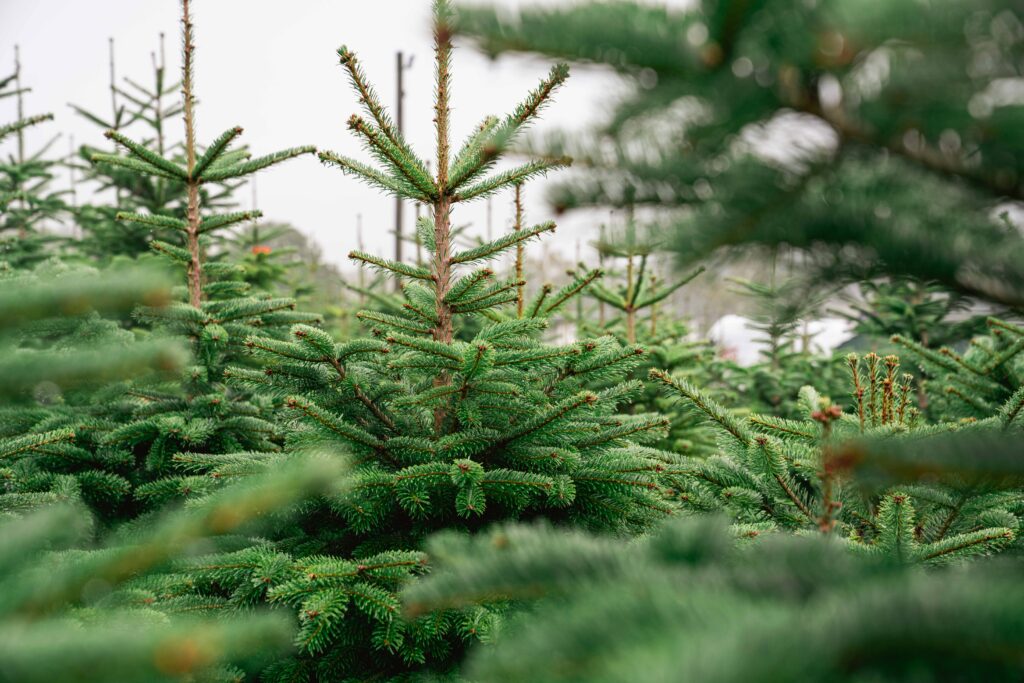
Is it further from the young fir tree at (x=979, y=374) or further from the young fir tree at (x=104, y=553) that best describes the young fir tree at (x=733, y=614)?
the young fir tree at (x=979, y=374)

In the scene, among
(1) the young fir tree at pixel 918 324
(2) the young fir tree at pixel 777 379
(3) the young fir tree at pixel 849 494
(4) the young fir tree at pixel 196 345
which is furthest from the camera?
(2) the young fir tree at pixel 777 379

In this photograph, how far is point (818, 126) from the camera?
0.67m

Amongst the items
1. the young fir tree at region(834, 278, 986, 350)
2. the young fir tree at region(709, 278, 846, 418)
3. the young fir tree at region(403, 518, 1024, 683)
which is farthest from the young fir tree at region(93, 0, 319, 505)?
the young fir tree at region(834, 278, 986, 350)

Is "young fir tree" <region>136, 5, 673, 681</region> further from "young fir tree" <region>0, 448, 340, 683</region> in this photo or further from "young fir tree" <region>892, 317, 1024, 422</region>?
"young fir tree" <region>892, 317, 1024, 422</region>

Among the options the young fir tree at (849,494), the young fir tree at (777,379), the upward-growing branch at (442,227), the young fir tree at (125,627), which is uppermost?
the upward-growing branch at (442,227)

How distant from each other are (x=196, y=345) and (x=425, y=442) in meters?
1.64

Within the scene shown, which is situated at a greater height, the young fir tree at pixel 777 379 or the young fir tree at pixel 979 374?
the young fir tree at pixel 979 374

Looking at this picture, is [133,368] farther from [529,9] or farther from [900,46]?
[900,46]

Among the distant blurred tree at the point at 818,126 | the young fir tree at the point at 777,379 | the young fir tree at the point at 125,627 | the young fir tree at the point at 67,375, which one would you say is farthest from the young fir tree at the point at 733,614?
the young fir tree at the point at 777,379

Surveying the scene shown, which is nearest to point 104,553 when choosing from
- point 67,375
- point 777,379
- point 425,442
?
point 67,375

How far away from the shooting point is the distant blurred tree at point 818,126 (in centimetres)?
60

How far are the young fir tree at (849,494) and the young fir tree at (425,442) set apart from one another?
0.24 meters

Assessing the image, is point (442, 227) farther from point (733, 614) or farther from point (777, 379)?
point (777, 379)

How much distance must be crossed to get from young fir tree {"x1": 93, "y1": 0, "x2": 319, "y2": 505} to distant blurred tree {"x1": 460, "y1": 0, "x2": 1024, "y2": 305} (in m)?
2.47
